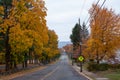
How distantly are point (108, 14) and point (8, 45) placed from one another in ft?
57.1

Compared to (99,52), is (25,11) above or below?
above

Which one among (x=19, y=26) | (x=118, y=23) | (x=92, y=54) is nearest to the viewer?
(x=19, y=26)

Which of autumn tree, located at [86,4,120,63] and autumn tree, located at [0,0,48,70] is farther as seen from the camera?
autumn tree, located at [86,4,120,63]

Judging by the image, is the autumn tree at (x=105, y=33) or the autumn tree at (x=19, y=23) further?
the autumn tree at (x=105, y=33)

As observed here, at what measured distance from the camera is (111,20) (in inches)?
2377

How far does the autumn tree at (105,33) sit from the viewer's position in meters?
59.2

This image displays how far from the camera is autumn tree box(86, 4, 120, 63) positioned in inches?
2330

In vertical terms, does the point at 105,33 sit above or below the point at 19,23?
below

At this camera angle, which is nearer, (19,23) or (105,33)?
(19,23)

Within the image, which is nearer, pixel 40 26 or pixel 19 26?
pixel 19 26

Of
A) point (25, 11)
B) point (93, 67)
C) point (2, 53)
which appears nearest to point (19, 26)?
point (25, 11)

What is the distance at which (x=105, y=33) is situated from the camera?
197ft

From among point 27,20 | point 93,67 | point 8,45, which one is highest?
point 27,20

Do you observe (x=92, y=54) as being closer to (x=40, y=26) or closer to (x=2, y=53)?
(x=40, y=26)
